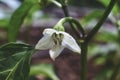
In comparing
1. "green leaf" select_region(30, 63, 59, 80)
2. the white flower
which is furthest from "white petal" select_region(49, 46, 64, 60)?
"green leaf" select_region(30, 63, 59, 80)

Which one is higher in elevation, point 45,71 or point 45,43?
point 45,43

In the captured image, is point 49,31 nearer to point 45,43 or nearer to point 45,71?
point 45,43

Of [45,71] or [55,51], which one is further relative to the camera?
[45,71]

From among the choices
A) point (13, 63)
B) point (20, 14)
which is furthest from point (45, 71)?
Result: point (13, 63)

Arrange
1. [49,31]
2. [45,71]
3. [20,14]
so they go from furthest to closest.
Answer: [45,71] < [20,14] < [49,31]

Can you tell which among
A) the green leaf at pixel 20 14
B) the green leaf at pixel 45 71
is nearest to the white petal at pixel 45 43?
the green leaf at pixel 20 14

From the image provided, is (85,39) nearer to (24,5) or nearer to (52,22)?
(24,5)
